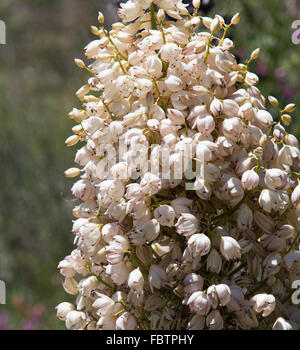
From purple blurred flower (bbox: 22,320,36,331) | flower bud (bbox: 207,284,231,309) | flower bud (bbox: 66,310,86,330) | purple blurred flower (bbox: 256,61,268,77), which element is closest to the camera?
flower bud (bbox: 207,284,231,309)

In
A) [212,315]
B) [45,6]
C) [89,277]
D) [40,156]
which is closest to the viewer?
[212,315]

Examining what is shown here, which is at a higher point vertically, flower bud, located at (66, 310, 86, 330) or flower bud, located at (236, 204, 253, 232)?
flower bud, located at (236, 204, 253, 232)

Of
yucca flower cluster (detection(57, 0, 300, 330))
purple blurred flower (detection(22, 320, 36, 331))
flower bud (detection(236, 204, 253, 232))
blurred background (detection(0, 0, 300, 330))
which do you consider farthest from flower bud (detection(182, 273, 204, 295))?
purple blurred flower (detection(22, 320, 36, 331))

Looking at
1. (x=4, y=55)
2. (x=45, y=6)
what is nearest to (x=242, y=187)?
(x=4, y=55)

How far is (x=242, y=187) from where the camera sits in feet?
3.04

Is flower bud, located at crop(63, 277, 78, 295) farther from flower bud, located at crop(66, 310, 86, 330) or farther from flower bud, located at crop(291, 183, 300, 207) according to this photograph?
flower bud, located at crop(291, 183, 300, 207)

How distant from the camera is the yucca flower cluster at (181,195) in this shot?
0.91 m

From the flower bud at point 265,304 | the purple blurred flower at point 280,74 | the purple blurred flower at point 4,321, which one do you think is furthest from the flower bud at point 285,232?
the purple blurred flower at point 4,321

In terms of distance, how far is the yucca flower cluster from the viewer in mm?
913

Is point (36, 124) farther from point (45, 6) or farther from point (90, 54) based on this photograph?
point (45, 6)

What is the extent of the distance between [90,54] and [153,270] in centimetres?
43

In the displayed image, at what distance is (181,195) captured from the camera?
96cm

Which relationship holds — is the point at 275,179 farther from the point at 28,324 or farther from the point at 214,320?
the point at 28,324

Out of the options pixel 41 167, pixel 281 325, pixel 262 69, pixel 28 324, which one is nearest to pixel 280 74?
pixel 262 69
